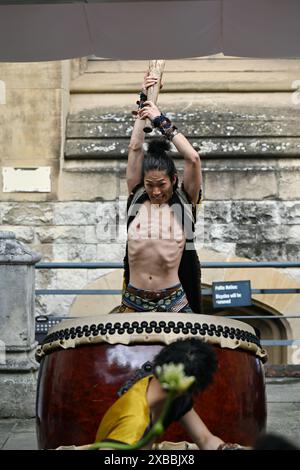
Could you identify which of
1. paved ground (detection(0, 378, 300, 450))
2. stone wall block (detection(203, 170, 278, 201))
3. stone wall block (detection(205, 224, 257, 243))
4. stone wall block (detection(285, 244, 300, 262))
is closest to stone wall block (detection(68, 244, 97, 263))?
stone wall block (detection(205, 224, 257, 243))

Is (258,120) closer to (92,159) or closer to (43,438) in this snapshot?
(92,159)

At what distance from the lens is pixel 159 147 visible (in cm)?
466

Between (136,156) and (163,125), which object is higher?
(163,125)

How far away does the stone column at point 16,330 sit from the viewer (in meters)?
6.52

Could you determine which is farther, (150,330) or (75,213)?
(75,213)

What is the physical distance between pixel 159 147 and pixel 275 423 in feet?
7.70

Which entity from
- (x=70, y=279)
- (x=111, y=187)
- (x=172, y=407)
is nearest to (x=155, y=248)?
(x=172, y=407)

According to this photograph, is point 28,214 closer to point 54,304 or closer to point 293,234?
point 54,304

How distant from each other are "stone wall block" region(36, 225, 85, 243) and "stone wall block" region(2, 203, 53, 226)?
103 mm

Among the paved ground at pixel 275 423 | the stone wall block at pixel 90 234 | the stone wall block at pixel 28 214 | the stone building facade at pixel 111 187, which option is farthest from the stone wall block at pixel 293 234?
the stone wall block at pixel 28 214

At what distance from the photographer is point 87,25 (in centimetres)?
520

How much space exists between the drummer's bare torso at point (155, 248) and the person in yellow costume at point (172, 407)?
1002mm

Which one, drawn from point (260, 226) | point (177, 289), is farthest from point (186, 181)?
point (260, 226)
